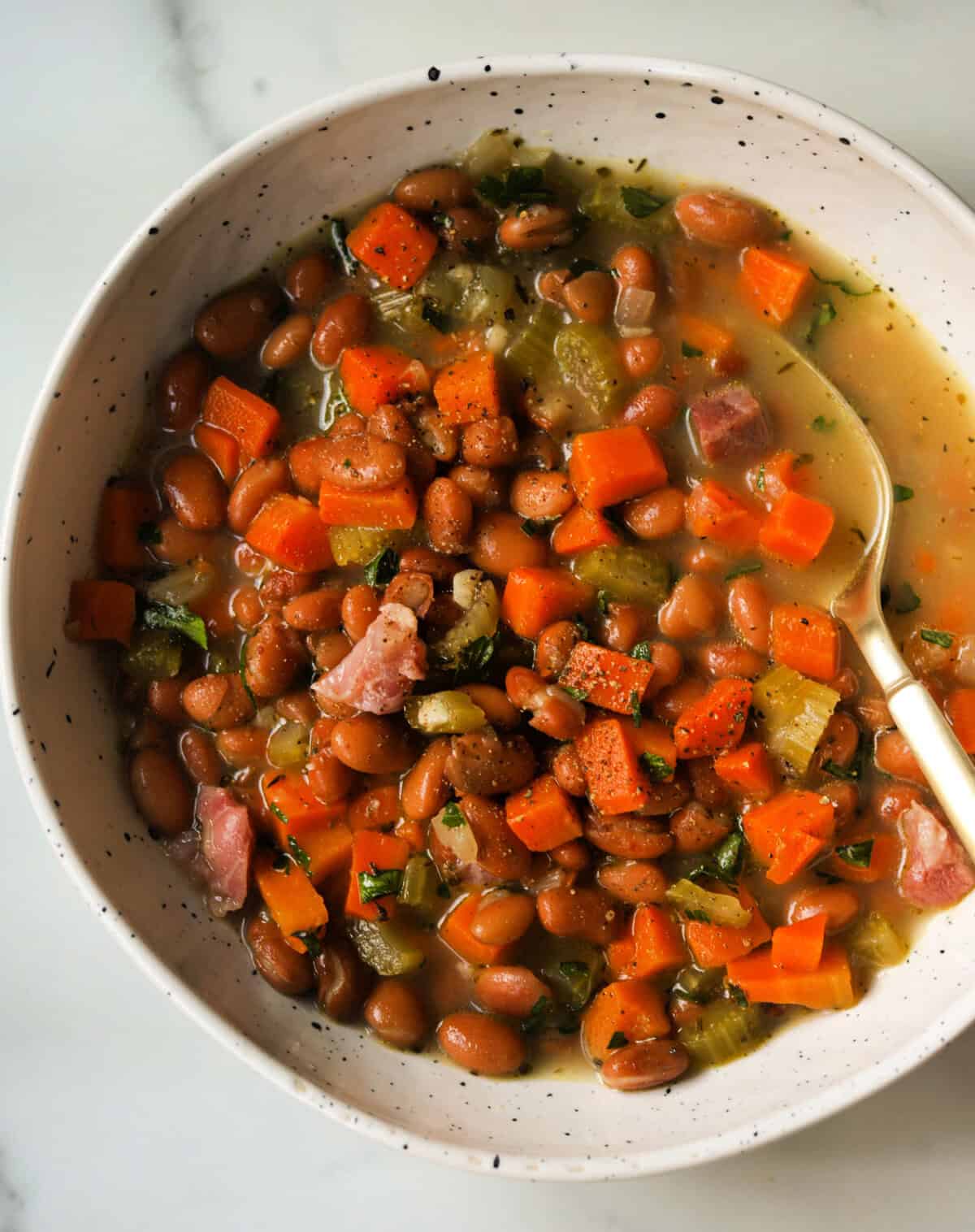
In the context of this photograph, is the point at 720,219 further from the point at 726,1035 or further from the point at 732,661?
the point at 726,1035

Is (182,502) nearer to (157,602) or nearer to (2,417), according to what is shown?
(157,602)

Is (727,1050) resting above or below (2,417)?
below

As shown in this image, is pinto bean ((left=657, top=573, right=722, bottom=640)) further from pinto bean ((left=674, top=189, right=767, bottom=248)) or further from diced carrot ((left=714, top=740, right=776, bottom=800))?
pinto bean ((left=674, top=189, right=767, bottom=248))

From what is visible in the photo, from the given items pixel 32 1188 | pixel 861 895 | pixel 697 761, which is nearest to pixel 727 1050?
pixel 861 895

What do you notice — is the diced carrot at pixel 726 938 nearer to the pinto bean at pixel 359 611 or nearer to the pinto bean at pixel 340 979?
the pinto bean at pixel 340 979

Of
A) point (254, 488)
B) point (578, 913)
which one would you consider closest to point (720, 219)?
point (254, 488)

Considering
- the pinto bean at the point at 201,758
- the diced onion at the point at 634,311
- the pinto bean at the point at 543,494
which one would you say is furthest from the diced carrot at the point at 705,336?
the pinto bean at the point at 201,758
